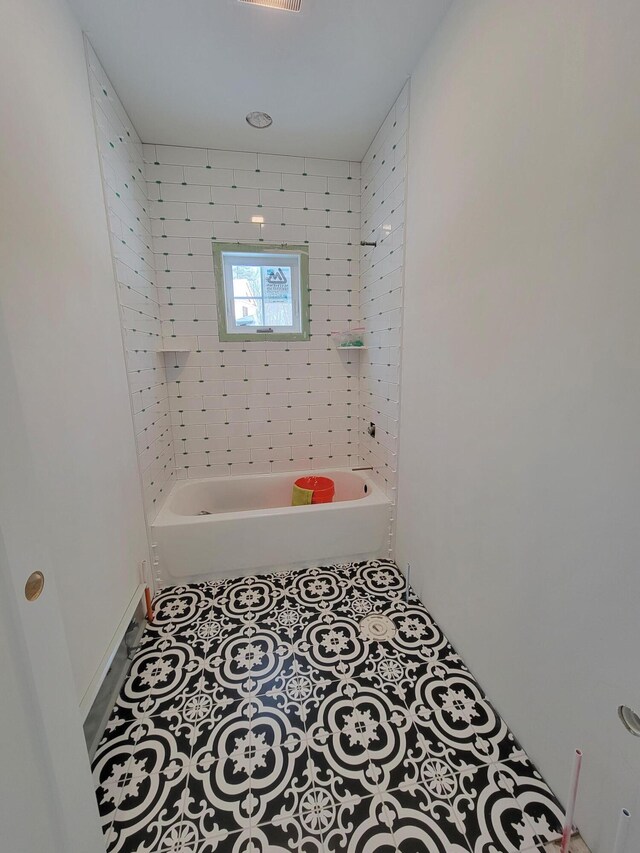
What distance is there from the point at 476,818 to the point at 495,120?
216cm

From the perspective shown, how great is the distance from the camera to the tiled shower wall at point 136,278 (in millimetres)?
1634

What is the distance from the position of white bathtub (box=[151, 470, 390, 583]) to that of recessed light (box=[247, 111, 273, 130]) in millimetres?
2250

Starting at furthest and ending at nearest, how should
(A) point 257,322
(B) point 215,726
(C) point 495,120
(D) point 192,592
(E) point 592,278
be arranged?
(A) point 257,322
(D) point 192,592
(B) point 215,726
(C) point 495,120
(E) point 592,278

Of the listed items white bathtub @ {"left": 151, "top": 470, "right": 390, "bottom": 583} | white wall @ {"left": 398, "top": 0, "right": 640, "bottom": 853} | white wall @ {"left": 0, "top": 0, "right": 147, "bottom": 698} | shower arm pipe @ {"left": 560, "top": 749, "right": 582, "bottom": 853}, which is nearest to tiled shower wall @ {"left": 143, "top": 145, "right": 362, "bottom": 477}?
white bathtub @ {"left": 151, "top": 470, "right": 390, "bottom": 583}

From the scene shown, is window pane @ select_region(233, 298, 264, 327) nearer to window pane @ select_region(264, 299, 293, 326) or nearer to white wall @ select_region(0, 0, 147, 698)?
window pane @ select_region(264, 299, 293, 326)

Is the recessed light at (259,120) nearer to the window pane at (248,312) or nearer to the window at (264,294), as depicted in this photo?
the window at (264,294)

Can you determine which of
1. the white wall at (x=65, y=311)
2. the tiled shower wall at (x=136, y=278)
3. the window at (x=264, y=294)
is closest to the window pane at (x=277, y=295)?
the window at (x=264, y=294)

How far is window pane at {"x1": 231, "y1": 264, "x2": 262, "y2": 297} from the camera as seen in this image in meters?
2.52

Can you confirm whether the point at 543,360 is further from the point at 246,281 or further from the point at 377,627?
the point at 246,281

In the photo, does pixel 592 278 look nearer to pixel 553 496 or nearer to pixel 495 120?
pixel 553 496

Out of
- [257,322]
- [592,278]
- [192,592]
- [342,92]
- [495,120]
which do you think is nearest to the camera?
[592,278]

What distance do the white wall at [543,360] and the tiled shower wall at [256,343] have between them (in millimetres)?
999

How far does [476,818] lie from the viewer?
1.02 m

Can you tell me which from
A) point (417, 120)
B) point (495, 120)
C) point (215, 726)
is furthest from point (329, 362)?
point (215, 726)
